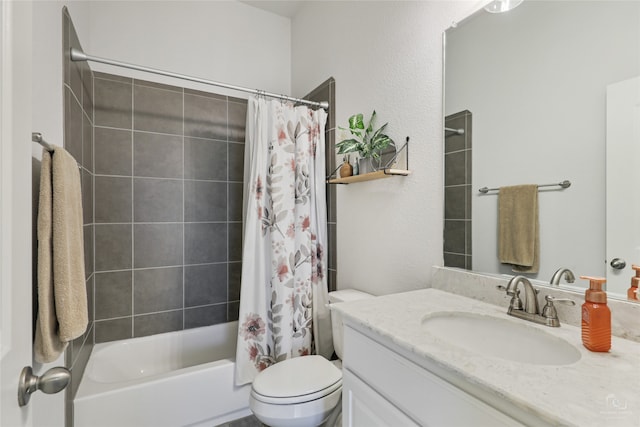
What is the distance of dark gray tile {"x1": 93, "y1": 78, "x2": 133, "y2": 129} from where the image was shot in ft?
6.31

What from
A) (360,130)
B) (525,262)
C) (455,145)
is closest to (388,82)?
(360,130)

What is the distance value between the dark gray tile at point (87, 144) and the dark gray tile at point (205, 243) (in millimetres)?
680

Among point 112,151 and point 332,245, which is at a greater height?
point 112,151

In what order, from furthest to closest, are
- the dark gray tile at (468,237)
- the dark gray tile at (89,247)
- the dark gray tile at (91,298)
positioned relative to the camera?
1. the dark gray tile at (91,298)
2. the dark gray tile at (89,247)
3. the dark gray tile at (468,237)

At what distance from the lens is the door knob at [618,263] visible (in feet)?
2.70

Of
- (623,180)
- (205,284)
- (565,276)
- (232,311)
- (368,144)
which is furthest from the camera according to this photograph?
(232,311)

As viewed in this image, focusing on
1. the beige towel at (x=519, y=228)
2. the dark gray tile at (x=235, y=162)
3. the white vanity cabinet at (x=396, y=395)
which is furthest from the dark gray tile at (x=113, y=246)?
the beige towel at (x=519, y=228)

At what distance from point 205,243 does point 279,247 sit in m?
0.77

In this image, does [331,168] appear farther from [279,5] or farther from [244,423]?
[244,423]

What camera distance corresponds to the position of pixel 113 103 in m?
1.96

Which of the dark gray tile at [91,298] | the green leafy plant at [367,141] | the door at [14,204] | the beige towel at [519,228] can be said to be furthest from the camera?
the dark gray tile at [91,298]

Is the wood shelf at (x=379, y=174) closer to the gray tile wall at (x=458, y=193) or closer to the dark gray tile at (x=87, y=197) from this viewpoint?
the gray tile wall at (x=458, y=193)

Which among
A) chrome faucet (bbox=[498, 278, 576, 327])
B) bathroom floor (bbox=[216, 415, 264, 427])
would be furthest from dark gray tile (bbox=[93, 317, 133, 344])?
chrome faucet (bbox=[498, 278, 576, 327])

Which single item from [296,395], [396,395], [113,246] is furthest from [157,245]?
[396,395]
